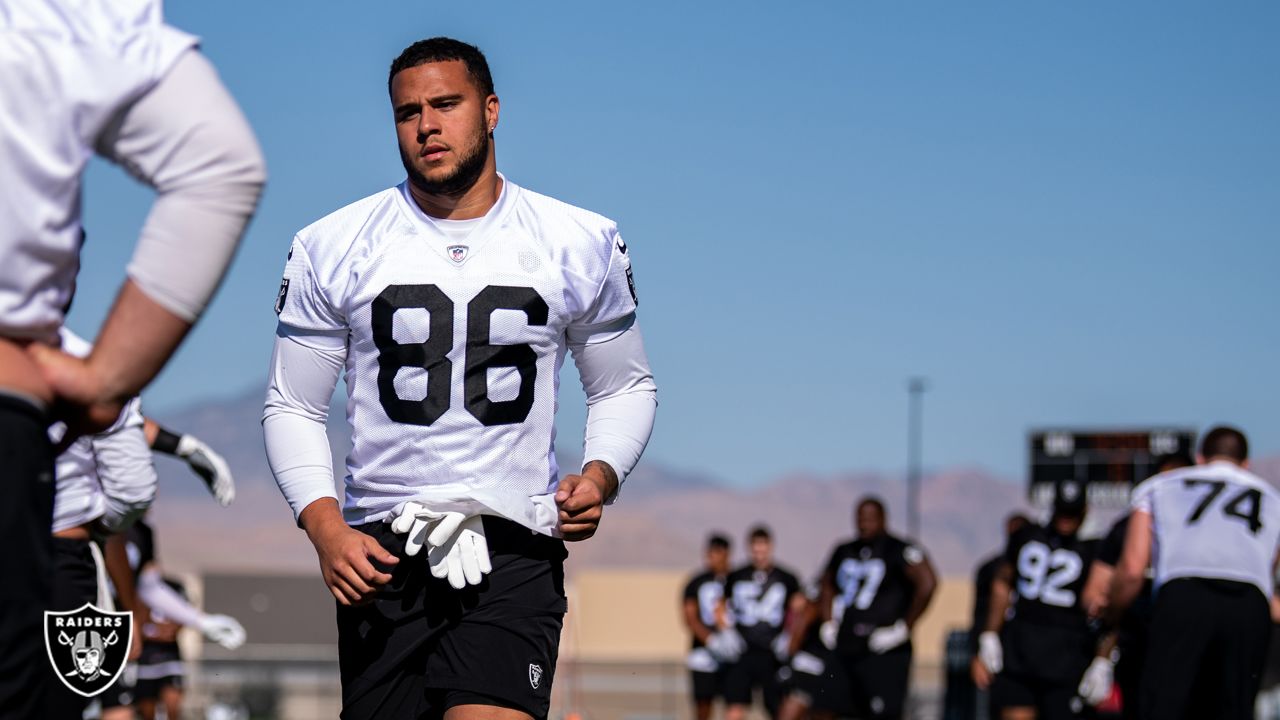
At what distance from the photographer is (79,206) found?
2.75 metres

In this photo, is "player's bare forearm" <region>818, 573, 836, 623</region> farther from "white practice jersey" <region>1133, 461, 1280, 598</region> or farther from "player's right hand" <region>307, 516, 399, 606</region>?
"player's right hand" <region>307, 516, 399, 606</region>

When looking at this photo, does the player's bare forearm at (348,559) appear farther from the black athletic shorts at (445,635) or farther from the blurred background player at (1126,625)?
the blurred background player at (1126,625)

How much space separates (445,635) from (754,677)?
14389 mm

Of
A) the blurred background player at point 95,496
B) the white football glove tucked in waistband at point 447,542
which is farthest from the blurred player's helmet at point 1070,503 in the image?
the white football glove tucked in waistband at point 447,542

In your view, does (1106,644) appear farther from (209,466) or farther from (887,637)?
(209,466)

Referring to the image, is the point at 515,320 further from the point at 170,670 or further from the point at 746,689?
the point at 746,689

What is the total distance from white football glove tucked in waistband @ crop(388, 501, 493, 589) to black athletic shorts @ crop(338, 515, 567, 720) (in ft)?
0.26

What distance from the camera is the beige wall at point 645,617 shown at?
61.0 metres

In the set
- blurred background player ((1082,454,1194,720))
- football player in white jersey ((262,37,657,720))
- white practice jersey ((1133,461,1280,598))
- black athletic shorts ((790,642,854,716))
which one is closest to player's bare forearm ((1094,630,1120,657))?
blurred background player ((1082,454,1194,720))

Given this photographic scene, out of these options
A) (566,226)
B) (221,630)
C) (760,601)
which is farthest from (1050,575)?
(566,226)

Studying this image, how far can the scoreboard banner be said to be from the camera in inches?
1003

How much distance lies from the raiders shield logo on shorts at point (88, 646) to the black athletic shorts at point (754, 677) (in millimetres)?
13405

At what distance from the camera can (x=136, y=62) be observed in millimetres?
2691

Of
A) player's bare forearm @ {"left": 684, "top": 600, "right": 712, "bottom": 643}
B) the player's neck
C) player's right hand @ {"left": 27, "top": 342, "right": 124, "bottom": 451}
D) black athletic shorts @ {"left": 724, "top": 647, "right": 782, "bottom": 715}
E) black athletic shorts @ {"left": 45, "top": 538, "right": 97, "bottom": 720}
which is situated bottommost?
black athletic shorts @ {"left": 724, "top": 647, "right": 782, "bottom": 715}
